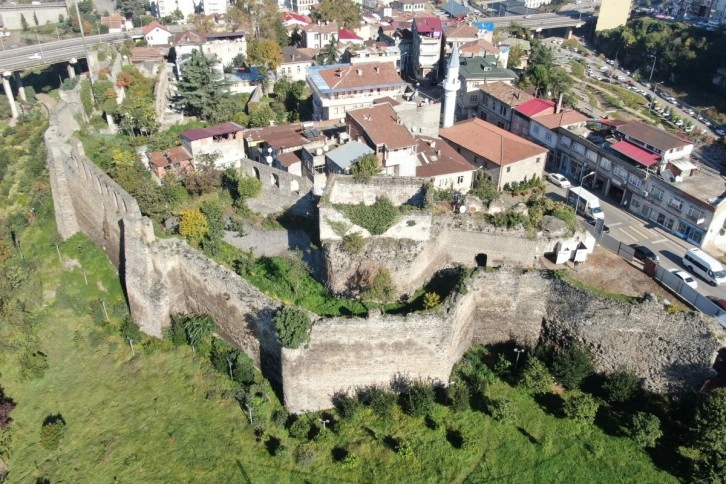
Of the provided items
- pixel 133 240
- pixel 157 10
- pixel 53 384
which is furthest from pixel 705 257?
pixel 157 10

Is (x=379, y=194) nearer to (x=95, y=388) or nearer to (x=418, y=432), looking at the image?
(x=418, y=432)

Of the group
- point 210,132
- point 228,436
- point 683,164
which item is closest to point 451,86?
point 683,164

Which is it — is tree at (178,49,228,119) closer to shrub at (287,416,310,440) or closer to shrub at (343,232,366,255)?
shrub at (343,232,366,255)

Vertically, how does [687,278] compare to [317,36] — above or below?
below

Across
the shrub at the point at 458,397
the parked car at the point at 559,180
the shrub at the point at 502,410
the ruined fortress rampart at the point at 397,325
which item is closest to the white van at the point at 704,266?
the ruined fortress rampart at the point at 397,325

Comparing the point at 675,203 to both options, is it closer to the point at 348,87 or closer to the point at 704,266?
the point at 704,266

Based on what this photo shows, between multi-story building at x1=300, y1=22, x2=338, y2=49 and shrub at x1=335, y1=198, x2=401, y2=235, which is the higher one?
multi-story building at x1=300, y1=22, x2=338, y2=49

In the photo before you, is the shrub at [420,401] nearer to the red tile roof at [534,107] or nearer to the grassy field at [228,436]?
the grassy field at [228,436]

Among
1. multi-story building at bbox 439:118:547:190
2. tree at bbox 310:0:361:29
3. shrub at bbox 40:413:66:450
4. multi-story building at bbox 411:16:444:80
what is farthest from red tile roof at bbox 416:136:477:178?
tree at bbox 310:0:361:29
